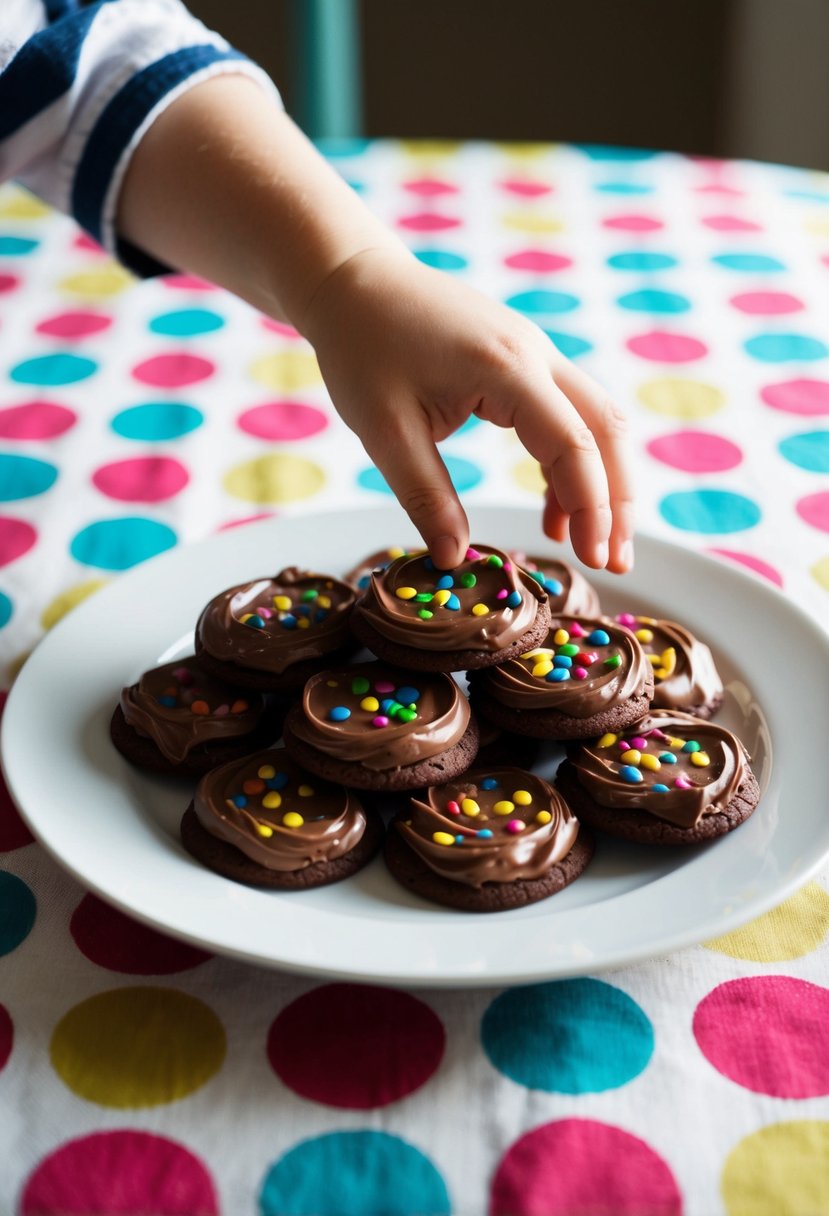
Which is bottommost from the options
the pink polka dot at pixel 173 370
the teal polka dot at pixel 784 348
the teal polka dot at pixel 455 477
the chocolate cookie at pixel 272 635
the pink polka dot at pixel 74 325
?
the teal polka dot at pixel 455 477

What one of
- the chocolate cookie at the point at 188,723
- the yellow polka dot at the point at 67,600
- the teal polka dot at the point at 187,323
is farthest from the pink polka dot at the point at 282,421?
the chocolate cookie at the point at 188,723

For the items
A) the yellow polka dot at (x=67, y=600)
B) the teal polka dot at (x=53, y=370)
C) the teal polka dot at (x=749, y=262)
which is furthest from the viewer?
the teal polka dot at (x=749, y=262)

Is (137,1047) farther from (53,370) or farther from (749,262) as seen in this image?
(749,262)

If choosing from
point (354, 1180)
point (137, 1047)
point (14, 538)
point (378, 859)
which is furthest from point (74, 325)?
point (354, 1180)

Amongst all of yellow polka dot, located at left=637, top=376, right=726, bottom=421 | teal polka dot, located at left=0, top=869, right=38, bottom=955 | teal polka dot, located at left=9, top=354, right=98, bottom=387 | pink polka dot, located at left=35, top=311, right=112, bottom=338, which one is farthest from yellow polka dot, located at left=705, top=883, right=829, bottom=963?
pink polka dot, located at left=35, top=311, right=112, bottom=338

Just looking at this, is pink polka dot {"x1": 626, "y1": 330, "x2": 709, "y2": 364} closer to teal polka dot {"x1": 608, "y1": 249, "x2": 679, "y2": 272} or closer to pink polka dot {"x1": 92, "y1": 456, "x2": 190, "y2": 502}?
teal polka dot {"x1": 608, "y1": 249, "x2": 679, "y2": 272}

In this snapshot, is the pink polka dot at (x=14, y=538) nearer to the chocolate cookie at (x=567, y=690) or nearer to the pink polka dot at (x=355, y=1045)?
the chocolate cookie at (x=567, y=690)
